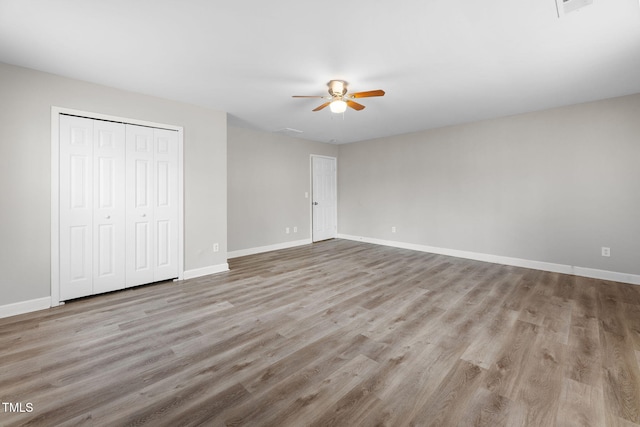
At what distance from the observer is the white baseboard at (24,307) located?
266cm

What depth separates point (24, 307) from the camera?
2752 millimetres

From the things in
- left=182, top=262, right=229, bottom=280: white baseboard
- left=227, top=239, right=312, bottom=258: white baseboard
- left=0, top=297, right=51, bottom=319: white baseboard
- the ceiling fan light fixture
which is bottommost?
left=0, top=297, right=51, bottom=319: white baseboard

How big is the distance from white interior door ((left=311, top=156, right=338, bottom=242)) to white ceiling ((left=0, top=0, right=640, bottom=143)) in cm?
309

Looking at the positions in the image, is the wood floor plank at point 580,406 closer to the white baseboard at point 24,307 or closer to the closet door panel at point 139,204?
the closet door panel at point 139,204

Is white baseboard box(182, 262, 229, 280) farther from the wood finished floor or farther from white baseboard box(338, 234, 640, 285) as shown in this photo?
white baseboard box(338, 234, 640, 285)

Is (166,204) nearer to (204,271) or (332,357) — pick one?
(204,271)

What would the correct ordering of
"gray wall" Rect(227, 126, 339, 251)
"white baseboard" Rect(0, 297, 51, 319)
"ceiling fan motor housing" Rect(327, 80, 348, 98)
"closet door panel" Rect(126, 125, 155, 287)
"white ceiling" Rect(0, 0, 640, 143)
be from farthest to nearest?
"gray wall" Rect(227, 126, 339, 251), "closet door panel" Rect(126, 125, 155, 287), "ceiling fan motor housing" Rect(327, 80, 348, 98), "white baseboard" Rect(0, 297, 51, 319), "white ceiling" Rect(0, 0, 640, 143)

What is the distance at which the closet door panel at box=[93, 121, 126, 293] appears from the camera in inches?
126

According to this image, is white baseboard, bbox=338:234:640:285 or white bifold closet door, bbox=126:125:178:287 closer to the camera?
white bifold closet door, bbox=126:125:178:287

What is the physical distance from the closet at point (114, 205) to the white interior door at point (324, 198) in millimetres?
3541

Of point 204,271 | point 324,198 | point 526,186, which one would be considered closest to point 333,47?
point 204,271

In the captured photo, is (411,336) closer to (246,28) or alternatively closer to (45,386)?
(45,386)

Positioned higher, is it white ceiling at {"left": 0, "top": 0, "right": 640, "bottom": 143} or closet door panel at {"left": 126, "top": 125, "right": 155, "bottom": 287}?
white ceiling at {"left": 0, "top": 0, "right": 640, "bottom": 143}

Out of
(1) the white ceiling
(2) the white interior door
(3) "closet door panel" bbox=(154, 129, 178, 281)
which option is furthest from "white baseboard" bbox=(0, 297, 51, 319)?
(2) the white interior door
